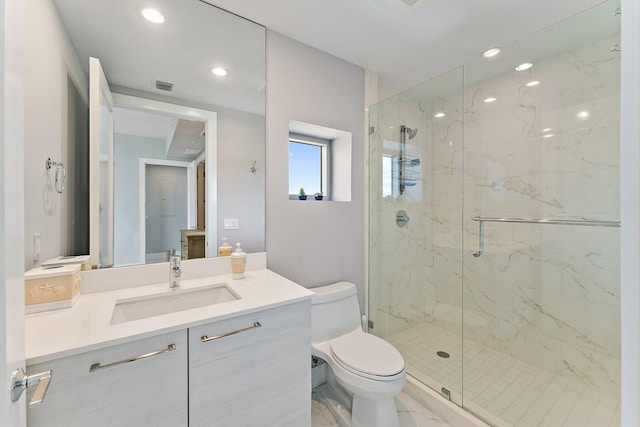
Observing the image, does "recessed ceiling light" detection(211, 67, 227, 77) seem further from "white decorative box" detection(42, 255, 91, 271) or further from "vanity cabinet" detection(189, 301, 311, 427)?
"vanity cabinet" detection(189, 301, 311, 427)

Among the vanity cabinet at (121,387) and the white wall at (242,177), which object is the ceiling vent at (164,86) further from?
the vanity cabinet at (121,387)

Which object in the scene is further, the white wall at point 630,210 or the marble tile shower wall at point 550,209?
the marble tile shower wall at point 550,209

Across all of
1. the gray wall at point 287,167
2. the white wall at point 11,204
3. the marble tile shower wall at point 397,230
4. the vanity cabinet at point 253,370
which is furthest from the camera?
the marble tile shower wall at point 397,230

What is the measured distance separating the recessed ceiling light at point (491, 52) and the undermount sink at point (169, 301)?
235 cm

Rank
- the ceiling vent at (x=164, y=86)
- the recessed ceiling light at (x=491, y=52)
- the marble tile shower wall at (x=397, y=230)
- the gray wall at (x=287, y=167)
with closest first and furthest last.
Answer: the ceiling vent at (x=164, y=86) → the gray wall at (x=287, y=167) → the recessed ceiling light at (x=491, y=52) → the marble tile shower wall at (x=397, y=230)

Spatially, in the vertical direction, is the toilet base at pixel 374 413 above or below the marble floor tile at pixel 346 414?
Answer: above

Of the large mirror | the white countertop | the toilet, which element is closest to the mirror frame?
the large mirror

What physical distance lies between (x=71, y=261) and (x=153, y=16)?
129cm

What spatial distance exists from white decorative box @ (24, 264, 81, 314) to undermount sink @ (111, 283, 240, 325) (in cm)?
18

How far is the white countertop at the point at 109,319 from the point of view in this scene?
0.79m

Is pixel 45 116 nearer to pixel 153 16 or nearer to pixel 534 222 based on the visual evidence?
pixel 153 16

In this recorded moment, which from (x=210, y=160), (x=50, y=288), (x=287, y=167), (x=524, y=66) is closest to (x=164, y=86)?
(x=210, y=160)

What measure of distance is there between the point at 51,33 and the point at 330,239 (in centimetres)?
184

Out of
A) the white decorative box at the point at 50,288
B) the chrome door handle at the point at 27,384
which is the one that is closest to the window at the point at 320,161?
the white decorative box at the point at 50,288
